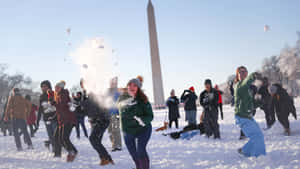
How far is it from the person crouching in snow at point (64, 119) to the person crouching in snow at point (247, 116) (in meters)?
3.68

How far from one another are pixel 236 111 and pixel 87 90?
3.12 metres

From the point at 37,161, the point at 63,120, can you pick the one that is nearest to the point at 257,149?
the point at 63,120

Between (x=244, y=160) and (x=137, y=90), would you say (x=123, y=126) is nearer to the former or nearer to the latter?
(x=137, y=90)

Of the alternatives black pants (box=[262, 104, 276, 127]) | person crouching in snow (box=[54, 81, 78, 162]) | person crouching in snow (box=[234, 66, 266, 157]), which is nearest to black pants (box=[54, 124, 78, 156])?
person crouching in snow (box=[54, 81, 78, 162])

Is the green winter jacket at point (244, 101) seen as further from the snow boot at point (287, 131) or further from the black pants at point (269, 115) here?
the black pants at point (269, 115)

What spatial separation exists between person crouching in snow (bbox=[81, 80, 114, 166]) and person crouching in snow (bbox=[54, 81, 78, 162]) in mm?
790

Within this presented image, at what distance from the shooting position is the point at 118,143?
293 inches

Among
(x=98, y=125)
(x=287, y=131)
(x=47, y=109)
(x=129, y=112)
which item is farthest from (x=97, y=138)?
(x=287, y=131)

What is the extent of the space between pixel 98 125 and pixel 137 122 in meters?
1.45

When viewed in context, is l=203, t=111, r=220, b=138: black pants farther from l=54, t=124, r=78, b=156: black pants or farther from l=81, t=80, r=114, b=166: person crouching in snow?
l=54, t=124, r=78, b=156: black pants

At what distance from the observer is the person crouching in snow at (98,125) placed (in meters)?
5.32

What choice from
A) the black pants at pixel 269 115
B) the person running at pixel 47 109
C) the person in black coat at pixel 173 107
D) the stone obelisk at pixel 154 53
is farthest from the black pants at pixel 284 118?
the stone obelisk at pixel 154 53

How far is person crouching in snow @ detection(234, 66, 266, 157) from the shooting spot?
5.02 meters

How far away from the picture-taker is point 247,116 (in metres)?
5.15
